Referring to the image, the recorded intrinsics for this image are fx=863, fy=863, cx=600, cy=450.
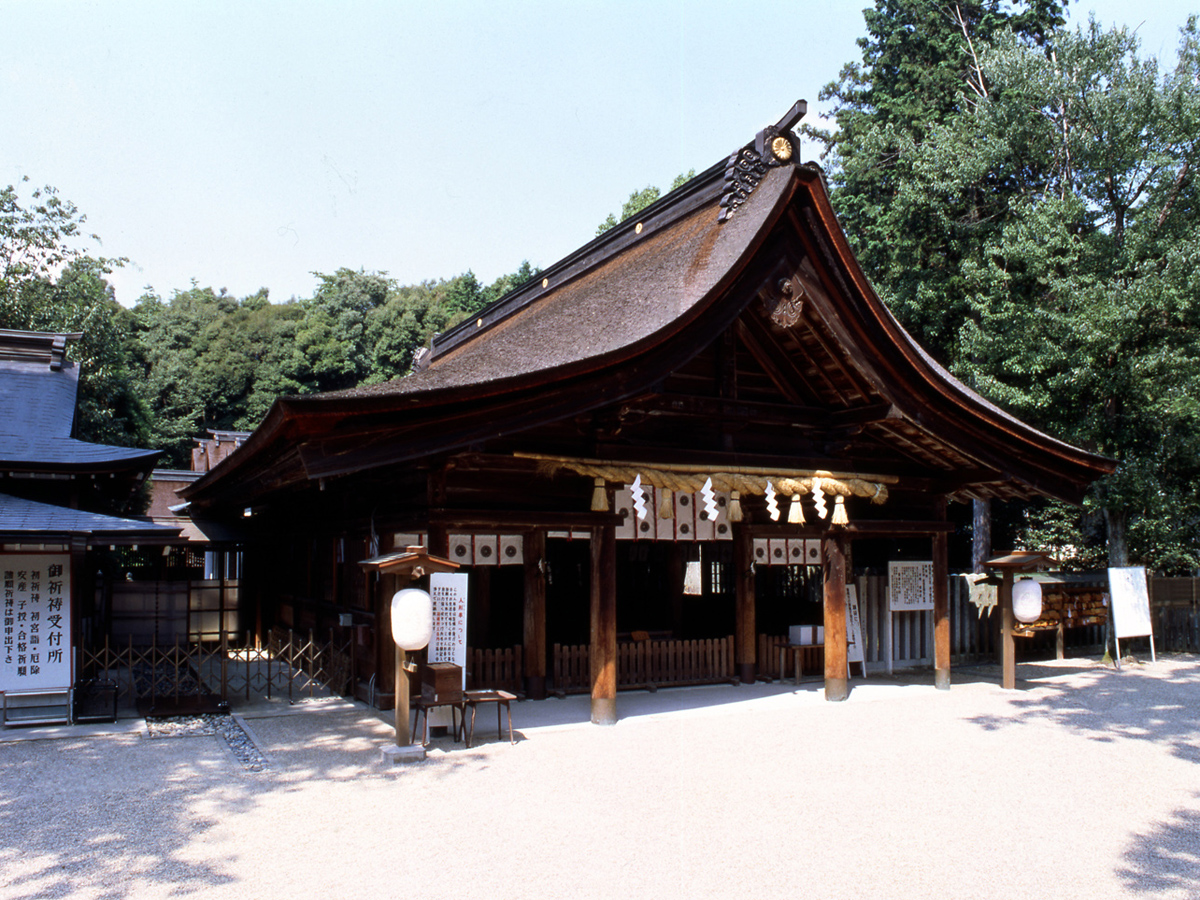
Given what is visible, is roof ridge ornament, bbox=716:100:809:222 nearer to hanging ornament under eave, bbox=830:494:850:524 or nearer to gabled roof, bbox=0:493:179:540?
hanging ornament under eave, bbox=830:494:850:524

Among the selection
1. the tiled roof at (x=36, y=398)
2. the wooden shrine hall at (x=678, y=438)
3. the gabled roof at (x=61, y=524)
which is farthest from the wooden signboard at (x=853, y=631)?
the tiled roof at (x=36, y=398)

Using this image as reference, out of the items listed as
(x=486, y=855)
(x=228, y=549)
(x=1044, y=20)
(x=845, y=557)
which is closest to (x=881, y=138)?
(x=1044, y=20)

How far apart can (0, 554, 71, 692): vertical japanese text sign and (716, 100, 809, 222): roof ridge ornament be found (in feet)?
30.8

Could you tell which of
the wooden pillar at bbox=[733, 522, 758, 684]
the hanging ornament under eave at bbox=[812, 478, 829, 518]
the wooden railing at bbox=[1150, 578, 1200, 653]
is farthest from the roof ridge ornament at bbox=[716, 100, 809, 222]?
the wooden railing at bbox=[1150, 578, 1200, 653]

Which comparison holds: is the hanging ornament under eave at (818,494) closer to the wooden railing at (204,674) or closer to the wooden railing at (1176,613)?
the wooden railing at (204,674)

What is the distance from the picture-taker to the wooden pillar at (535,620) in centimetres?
1135

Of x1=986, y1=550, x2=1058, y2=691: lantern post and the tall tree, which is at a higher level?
the tall tree

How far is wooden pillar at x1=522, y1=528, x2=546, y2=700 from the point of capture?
37.2ft

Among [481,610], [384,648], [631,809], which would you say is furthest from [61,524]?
[631,809]

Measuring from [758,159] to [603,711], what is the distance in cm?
714

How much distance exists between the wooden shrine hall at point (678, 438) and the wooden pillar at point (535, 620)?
0.03m

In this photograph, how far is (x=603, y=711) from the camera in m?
9.90

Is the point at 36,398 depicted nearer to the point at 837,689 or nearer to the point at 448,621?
the point at 448,621

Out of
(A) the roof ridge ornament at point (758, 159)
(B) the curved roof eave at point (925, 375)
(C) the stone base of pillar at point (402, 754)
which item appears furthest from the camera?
(A) the roof ridge ornament at point (758, 159)
